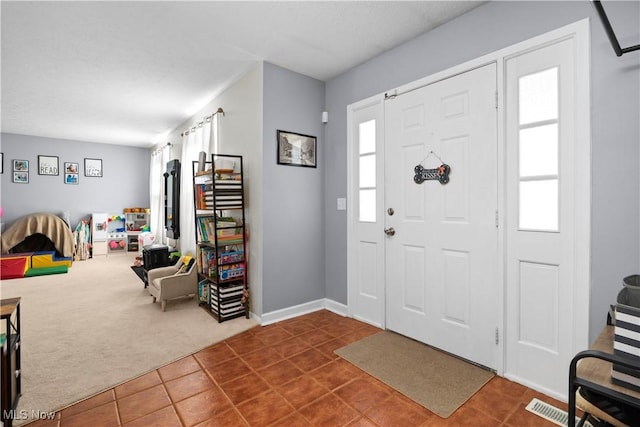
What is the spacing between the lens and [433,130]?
254 cm

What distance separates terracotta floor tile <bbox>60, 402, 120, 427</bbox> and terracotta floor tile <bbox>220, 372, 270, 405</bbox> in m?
0.60

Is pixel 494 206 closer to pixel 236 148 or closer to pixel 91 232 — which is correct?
pixel 236 148

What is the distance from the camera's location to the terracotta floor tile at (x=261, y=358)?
237 centimetres

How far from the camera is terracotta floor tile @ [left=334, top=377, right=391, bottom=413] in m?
1.88

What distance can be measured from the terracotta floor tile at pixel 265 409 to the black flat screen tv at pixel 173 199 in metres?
4.27

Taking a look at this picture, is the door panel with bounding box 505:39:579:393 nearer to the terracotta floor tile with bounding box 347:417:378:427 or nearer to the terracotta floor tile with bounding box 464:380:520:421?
the terracotta floor tile with bounding box 464:380:520:421

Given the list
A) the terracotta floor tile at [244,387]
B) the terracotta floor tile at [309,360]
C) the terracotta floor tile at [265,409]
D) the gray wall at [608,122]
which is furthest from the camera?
the terracotta floor tile at [309,360]

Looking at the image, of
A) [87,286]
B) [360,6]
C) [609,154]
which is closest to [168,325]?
[87,286]

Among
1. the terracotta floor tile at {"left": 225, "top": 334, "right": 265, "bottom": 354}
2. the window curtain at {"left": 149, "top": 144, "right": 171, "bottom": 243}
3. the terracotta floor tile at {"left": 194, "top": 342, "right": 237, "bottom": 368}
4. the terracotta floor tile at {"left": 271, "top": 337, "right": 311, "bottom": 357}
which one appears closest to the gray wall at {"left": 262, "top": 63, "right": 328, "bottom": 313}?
the terracotta floor tile at {"left": 225, "top": 334, "right": 265, "bottom": 354}

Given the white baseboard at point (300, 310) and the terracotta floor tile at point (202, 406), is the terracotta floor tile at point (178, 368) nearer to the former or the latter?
the terracotta floor tile at point (202, 406)

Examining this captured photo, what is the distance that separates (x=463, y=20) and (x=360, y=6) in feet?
2.59

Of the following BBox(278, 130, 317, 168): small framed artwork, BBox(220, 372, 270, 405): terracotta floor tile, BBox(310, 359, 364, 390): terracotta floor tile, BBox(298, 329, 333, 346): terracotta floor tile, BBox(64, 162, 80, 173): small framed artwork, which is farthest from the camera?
BBox(64, 162, 80, 173): small framed artwork

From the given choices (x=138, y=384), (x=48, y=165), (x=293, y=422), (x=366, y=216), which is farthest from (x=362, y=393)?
(x=48, y=165)

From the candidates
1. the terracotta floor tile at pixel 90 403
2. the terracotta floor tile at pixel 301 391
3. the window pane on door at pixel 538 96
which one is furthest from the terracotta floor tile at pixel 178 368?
the window pane on door at pixel 538 96
